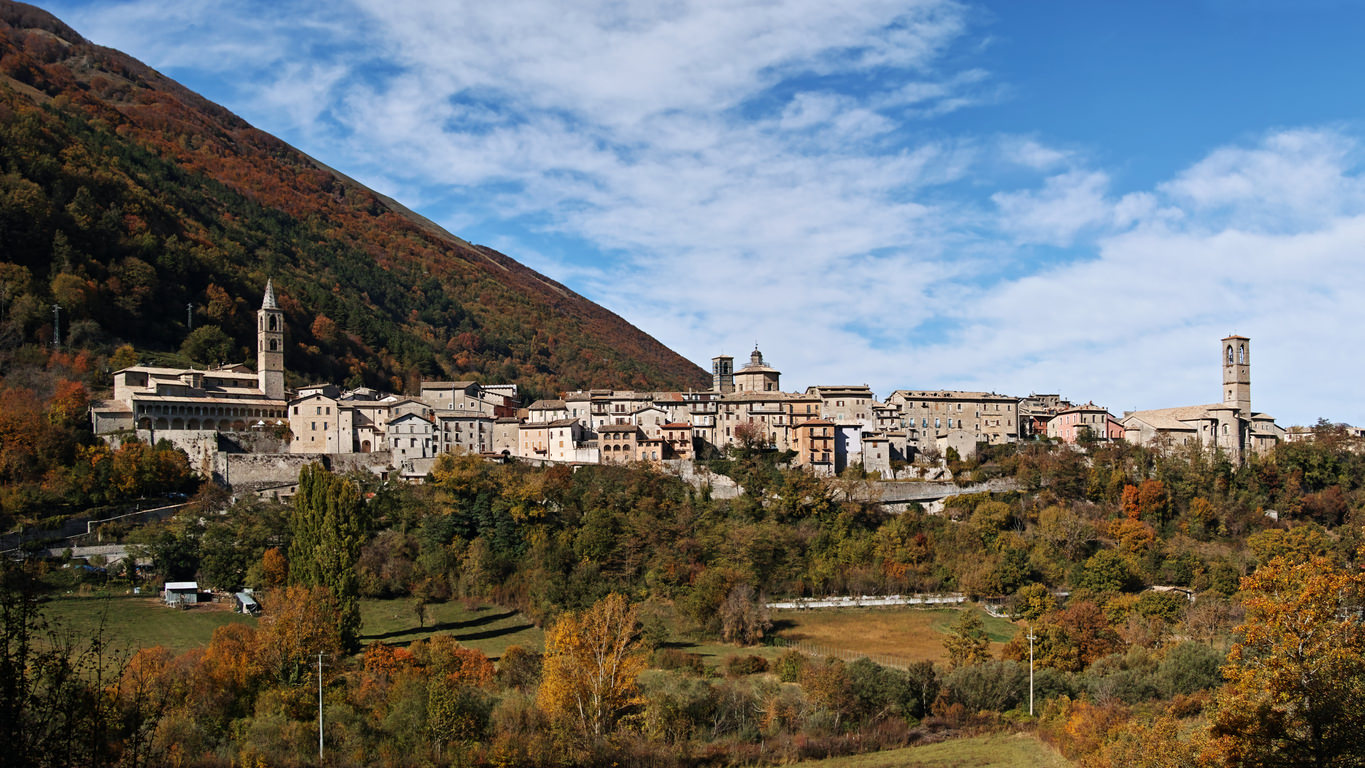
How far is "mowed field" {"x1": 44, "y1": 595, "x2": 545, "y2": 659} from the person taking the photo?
110ft

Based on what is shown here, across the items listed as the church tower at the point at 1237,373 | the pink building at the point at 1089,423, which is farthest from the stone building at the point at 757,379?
the church tower at the point at 1237,373

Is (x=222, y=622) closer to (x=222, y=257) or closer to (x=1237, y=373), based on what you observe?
(x=222, y=257)

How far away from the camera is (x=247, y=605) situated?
38375 millimetres

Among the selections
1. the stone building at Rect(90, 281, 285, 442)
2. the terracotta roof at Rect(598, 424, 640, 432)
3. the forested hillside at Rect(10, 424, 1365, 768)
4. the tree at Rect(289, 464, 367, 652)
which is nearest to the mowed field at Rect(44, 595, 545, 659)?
the forested hillside at Rect(10, 424, 1365, 768)

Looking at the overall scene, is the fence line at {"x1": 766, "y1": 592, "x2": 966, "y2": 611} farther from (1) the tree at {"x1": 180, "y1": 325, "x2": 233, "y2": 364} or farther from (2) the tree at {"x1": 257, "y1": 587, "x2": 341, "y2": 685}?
(1) the tree at {"x1": 180, "y1": 325, "x2": 233, "y2": 364}

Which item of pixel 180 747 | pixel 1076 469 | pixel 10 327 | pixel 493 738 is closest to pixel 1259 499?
pixel 1076 469

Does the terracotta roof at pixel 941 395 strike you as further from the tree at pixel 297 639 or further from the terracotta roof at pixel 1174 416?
the tree at pixel 297 639

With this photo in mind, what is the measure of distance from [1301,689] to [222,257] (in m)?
78.8

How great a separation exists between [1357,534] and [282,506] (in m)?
50.9

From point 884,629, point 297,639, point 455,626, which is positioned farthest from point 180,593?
point 884,629

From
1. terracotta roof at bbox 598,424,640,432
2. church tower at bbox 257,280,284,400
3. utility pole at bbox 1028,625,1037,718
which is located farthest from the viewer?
church tower at bbox 257,280,284,400

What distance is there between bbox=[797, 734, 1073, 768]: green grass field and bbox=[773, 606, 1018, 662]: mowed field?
765 cm

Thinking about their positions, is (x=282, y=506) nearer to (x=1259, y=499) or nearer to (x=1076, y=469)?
(x=1076, y=469)

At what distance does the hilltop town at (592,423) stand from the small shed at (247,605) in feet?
35.3
